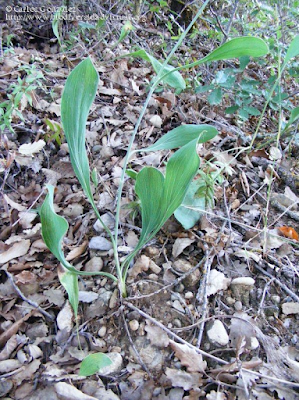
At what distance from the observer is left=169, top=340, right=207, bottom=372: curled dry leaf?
0.69 metres

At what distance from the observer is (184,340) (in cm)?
75

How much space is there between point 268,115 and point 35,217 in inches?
48.4

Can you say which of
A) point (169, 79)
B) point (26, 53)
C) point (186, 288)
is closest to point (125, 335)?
point (186, 288)

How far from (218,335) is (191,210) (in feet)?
1.26

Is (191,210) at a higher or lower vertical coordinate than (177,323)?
higher

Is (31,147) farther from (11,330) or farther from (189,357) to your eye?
(189,357)

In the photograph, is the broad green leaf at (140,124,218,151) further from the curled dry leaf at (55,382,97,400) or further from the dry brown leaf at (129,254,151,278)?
the curled dry leaf at (55,382,97,400)

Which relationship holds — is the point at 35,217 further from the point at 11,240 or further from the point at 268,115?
the point at 268,115

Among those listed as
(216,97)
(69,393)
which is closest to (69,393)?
(69,393)

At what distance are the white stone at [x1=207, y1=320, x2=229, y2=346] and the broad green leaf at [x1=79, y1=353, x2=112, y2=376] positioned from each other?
10.4 inches

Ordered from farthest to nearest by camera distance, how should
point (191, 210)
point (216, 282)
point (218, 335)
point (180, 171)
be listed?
1. point (191, 210)
2. point (216, 282)
3. point (218, 335)
4. point (180, 171)

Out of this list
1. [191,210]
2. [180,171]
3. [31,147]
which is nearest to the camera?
[180,171]

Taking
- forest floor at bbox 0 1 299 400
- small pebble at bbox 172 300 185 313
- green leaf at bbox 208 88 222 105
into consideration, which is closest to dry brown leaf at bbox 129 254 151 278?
forest floor at bbox 0 1 299 400

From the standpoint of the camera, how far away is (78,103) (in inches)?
28.0
